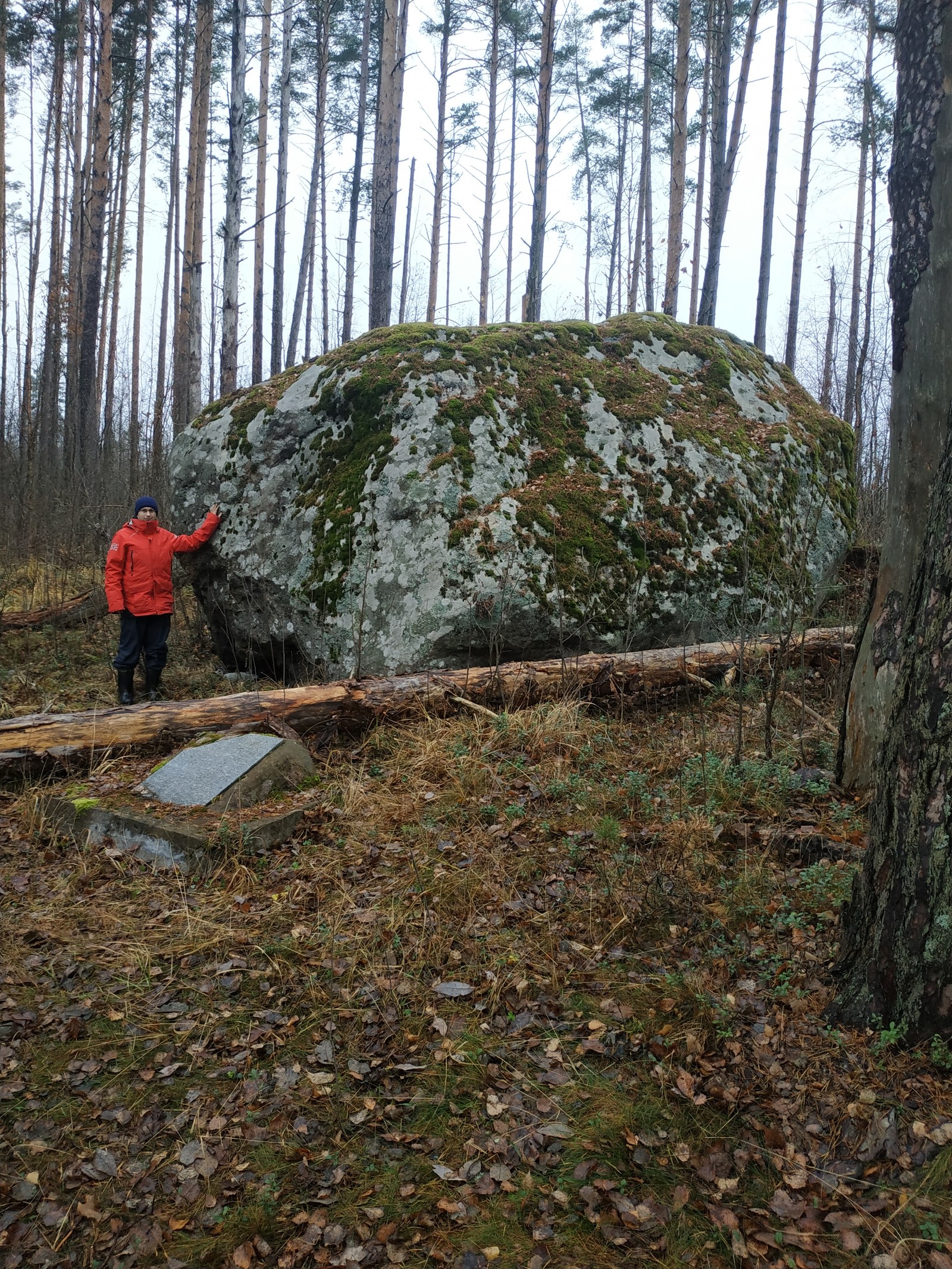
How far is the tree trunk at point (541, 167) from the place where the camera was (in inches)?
528

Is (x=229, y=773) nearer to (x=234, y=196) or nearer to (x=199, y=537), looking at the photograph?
(x=199, y=537)

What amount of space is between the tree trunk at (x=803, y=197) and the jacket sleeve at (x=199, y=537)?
14.0 meters

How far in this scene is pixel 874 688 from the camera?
4.06 metres

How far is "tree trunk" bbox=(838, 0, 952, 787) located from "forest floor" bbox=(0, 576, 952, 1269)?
2.17 ft

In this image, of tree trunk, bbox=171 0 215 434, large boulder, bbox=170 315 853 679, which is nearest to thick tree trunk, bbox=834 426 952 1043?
large boulder, bbox=170 315 853 679

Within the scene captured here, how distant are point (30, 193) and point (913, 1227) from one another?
99.6ft

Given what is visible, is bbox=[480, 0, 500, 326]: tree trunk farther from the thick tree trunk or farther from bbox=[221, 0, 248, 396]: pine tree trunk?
the thick tree trunk

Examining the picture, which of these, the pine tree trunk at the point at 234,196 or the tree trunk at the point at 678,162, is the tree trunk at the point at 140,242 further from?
the tree trunk at the point at 678,162

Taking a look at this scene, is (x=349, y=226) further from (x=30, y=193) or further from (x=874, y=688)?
(x=874, y=688)

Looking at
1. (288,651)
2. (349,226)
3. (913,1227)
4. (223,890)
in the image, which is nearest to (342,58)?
(349,226)

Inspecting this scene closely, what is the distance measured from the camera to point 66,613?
28.3ft

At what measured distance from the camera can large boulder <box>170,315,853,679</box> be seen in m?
6.23

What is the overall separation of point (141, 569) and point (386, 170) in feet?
23.3

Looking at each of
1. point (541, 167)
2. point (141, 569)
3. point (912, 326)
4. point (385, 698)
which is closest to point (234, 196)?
point (541, 167)
